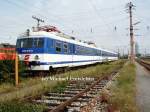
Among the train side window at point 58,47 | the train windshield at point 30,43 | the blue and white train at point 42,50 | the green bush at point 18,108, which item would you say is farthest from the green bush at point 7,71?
the green bush at point 18,108

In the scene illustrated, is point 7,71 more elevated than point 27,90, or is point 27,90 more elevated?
point 7,71

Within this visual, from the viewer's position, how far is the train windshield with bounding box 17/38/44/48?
19.4 meters

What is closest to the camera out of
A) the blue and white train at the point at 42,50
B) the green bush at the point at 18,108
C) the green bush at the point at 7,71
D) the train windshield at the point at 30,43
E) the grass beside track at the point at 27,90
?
the green bush at the point at 18,108

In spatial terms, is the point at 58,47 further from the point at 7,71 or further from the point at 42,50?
the point at 7,71

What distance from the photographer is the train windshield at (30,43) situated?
1944cm

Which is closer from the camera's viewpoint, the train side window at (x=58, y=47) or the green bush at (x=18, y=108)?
the green bush at (x=18, y=108)

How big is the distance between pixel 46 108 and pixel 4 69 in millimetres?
7613

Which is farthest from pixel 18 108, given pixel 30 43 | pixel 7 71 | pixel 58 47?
pixel 58 47

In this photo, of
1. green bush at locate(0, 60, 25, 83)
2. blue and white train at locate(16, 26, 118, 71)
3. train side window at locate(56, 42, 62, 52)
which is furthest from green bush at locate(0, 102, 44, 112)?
train side window at locate(56, 42, 62, 52)

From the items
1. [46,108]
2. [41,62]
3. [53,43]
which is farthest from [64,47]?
[46,108]

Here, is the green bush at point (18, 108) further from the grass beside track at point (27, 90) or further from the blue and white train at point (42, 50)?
the blue and white train at point (42, 50)

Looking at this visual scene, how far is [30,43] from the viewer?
19859 mm

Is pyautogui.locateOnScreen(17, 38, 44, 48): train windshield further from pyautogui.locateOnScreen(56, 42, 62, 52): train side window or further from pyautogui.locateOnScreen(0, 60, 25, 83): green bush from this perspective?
pyautogui.locateOnScreen(0, 60, 25, 83): green bush

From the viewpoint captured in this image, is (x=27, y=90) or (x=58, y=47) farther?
(x=58, y=47)
